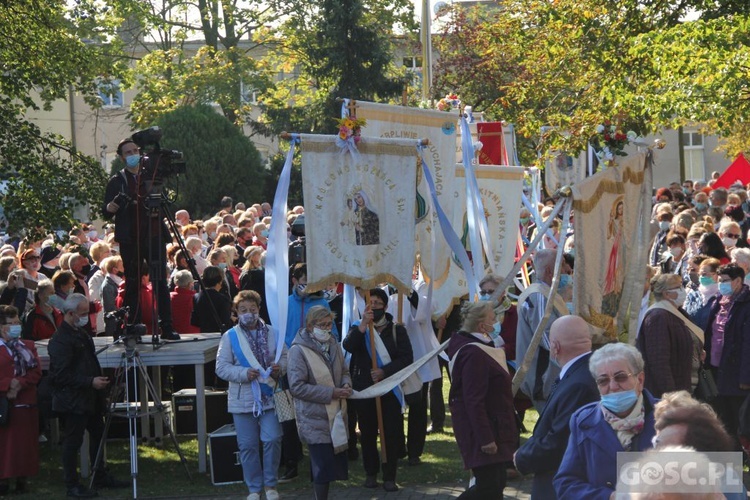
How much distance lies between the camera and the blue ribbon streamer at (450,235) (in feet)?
37.5

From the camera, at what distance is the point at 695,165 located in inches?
2462

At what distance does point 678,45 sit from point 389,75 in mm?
21077

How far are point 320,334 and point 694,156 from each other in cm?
5441

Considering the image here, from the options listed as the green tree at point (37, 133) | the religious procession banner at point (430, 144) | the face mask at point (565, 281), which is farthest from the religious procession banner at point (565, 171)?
the face mask at point (565, 281)

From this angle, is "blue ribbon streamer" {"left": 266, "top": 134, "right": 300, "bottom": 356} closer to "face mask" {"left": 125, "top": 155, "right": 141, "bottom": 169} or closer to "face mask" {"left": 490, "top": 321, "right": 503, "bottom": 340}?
"face mask" {"left": 490, "top": 321, "right": 503, "bottom": 340}

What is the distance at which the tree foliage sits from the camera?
16.9 meters

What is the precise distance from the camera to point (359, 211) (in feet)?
37.0

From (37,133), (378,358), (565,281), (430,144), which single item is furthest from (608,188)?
(37,133)

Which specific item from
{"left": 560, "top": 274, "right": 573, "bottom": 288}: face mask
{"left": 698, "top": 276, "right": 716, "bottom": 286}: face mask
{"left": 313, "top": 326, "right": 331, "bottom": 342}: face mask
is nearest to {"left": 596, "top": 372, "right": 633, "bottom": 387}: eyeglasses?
{"left": 313, "top": 326, "right": 331, "bottom": 342}: face mask

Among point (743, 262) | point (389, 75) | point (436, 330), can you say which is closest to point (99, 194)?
point (436, 330)

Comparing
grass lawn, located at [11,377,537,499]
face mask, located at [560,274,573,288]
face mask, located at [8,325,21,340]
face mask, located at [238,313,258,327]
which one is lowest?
grass lawn, located at [11,377,537,499]

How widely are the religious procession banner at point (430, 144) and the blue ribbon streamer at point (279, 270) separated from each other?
1.56 meters

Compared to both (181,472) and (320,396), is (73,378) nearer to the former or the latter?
(181,472)

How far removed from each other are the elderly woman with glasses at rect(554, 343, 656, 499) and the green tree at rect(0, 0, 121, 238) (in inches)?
379
